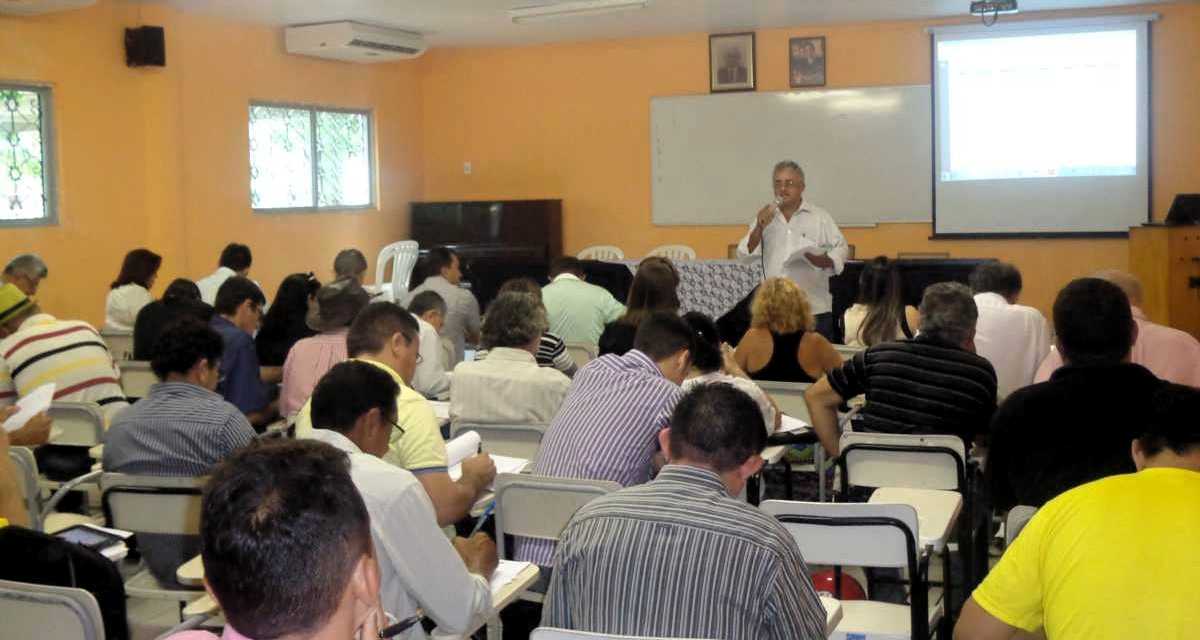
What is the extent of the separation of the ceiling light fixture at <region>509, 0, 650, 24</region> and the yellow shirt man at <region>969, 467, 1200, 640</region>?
789 centimetres

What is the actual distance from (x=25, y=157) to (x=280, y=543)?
8687 mm

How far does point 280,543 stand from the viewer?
129 cm

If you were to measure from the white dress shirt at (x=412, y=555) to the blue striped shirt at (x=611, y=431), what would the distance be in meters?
0.98

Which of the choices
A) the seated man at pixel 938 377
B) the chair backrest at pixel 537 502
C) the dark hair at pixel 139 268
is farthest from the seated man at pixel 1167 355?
the dark hair at pixel 139 268

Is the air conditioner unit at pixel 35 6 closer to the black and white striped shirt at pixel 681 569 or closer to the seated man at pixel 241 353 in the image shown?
the seated man at pixel 241 353

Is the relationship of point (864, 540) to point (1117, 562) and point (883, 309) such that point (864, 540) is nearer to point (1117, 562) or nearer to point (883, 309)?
point (1117, 562)

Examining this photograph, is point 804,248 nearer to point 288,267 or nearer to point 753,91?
point 753,91

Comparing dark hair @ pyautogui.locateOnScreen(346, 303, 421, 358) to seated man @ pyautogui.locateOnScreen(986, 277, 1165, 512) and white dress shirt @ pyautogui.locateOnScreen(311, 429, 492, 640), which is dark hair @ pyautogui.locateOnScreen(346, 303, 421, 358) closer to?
white dress shirt @ pyautogui.locateOnScreen(311, 429, 492, 640)

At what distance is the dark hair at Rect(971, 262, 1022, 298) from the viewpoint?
5844 mm

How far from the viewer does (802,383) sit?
5.38 meters

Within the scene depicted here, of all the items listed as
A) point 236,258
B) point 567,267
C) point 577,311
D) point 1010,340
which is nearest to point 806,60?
point 567,267

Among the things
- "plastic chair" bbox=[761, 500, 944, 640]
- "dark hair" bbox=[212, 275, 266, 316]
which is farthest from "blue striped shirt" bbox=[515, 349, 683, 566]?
"dark hair" bbox=[212, 275, 266, 316]

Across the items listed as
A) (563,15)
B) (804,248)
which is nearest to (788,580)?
(804,248)

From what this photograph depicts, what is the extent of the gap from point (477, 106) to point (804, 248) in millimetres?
6395
